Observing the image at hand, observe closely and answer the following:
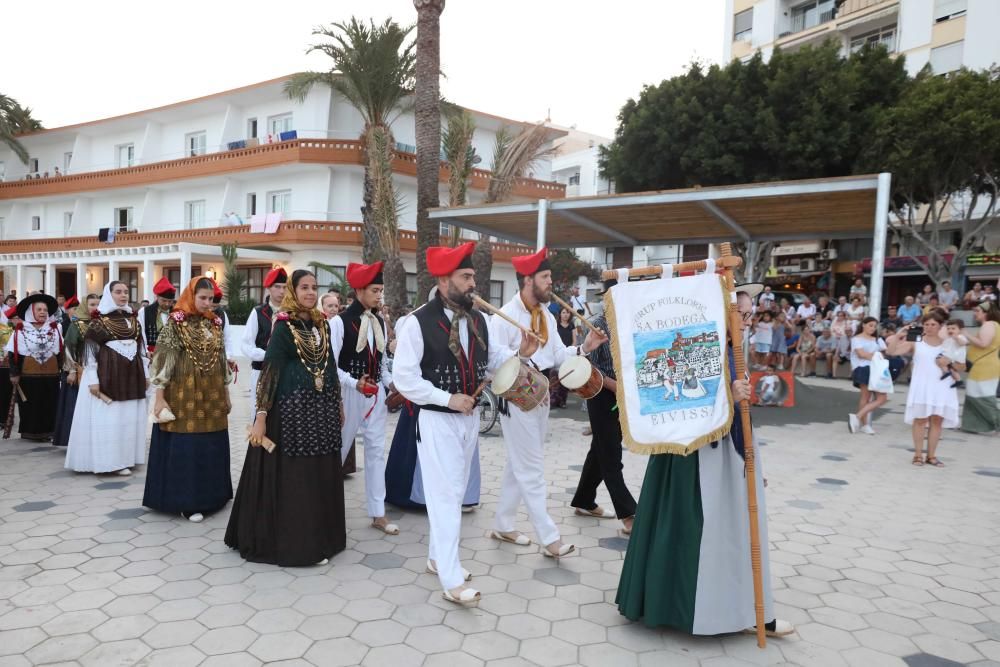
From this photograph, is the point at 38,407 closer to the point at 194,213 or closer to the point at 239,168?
the point at 239,168

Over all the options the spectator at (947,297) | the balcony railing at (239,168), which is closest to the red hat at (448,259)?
the spectator at (947,297)

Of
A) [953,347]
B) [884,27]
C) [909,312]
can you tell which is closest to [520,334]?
[953,347]

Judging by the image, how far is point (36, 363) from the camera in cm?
729

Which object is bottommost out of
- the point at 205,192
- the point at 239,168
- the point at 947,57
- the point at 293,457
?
the point at 293,457

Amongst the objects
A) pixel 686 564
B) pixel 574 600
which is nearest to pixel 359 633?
pixel 574 600

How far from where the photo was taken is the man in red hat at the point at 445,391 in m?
3.46

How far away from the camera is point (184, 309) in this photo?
4.73 metres

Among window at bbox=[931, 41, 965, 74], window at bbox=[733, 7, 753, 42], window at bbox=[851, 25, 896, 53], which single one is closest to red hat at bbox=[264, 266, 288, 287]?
window at bbox=[931, 41, 965, 74]

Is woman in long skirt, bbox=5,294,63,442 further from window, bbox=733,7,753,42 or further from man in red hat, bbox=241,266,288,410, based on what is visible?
window, bbox=733,7,753,42

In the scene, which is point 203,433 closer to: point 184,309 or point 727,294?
point 184,309

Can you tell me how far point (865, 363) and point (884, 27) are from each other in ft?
82.8

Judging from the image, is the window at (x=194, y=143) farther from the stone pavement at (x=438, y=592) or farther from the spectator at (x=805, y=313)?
the stone pavement at (x=438, y=592)

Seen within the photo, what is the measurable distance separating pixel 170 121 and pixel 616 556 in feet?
100

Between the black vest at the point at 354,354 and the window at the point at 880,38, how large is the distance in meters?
29.0
